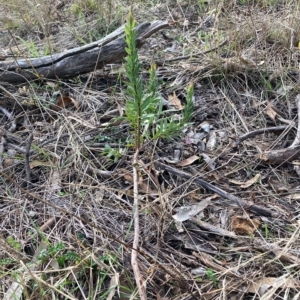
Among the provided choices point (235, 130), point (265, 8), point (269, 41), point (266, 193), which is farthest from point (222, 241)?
point (265, 8)

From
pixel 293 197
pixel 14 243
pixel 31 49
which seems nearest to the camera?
pixel 14 243

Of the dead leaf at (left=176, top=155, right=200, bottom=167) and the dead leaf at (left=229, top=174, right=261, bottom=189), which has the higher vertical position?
the dead leaf at (left=176, top=155, right=200, bottom=167)

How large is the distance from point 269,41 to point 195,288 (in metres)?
1.77

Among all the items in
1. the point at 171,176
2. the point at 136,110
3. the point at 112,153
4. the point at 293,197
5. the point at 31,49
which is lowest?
the point at 293,197

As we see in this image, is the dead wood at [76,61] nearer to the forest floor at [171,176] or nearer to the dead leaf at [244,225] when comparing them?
the forest floor at [171,176]

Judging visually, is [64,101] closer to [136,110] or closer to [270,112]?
[136,110]

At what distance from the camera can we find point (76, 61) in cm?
226

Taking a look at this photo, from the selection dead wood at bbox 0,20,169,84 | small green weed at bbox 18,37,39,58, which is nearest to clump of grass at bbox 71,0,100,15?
small green weed at bbox 18,37,39,58

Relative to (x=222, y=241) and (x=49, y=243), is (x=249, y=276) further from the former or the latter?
(x=49, y=243)

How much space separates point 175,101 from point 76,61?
595mm

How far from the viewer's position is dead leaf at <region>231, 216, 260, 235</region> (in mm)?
1495

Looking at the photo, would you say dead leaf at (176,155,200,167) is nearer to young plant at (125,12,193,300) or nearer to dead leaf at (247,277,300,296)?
young plant at (125,12,193,300)

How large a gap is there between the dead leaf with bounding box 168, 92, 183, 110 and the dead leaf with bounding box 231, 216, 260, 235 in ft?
2.57

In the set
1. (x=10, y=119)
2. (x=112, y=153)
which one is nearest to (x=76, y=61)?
(x=10, y=119)
